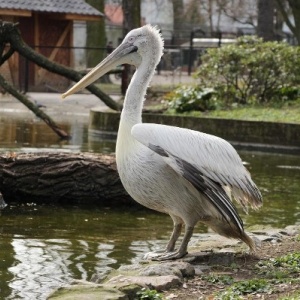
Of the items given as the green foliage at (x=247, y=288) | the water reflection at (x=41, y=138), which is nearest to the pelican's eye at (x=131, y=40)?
the green foliage at (x=247, y=288)

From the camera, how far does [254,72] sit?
60.2 ft

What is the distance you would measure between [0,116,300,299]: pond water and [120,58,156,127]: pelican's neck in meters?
1.07

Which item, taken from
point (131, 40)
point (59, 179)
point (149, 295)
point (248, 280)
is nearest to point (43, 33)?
point (59, 179)

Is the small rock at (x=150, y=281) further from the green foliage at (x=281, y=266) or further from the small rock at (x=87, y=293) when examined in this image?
the green foliage at (x=281, y=266)

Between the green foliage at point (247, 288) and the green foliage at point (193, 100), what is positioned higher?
the green foliage at point (193, 100)

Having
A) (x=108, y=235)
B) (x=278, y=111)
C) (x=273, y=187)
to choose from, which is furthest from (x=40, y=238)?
(x=278, y=111)

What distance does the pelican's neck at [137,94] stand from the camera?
636cm

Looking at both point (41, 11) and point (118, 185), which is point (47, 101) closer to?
point (41, 11)

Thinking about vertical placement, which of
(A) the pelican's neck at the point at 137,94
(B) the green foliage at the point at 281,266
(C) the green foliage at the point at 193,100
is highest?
(A) the pelican's neck at the point at 137,94

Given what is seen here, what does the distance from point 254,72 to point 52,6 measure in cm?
1168

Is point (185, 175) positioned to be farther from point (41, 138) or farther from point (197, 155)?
point (41, 138)

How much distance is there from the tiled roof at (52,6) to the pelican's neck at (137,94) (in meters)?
20.7

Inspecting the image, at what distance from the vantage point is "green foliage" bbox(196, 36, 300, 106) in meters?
18.4

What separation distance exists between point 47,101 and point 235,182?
62.7 ft
